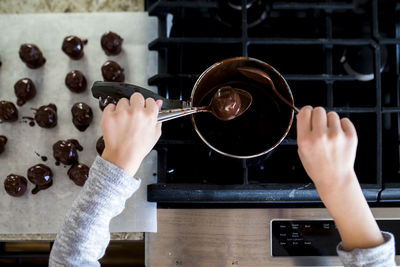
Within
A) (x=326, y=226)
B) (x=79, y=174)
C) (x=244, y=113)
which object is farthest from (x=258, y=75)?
(x=79, y=174)

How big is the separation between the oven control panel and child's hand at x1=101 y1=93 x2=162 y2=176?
34 centimetres

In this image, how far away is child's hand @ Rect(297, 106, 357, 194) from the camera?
556 millimetres

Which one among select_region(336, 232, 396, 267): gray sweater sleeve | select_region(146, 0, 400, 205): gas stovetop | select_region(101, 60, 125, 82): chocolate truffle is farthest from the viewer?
select_region(101, 60, 125, 82): chocolate truffle

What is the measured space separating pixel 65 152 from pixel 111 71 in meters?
0.20

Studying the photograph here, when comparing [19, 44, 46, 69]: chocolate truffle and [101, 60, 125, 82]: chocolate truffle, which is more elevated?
[19, 44, 46, 69]: chocolate truffle

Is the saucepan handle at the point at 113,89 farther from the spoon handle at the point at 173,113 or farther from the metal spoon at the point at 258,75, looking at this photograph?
the metal spoon at the point at 258,75

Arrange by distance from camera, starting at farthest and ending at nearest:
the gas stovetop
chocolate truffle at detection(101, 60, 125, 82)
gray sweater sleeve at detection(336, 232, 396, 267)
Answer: chocolate truffle at detection(101, 60, 125, 82) → the gas stovetop → gray sweater sleeve at detection(336, 232, 396, 267)

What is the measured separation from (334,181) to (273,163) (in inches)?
7.8

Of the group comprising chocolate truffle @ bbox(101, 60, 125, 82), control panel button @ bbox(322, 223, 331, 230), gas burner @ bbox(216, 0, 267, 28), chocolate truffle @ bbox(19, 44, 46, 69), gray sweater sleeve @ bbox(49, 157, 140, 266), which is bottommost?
control panel button @ bbox(322, 223, 331, 230)

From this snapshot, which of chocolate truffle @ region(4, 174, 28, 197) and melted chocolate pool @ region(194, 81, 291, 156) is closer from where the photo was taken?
melted chocolate pool @ region(194, 81, 291, 156)

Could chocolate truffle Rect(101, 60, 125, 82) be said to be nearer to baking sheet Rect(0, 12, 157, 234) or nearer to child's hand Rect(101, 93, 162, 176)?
baking sheet Rect(0, 12, 157, 234)

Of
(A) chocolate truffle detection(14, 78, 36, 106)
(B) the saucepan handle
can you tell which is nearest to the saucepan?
(B) the saucepan handle

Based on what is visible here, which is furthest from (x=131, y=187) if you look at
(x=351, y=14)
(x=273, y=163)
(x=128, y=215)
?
(x=351, y=14)

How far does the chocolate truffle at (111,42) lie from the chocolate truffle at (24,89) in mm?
183
